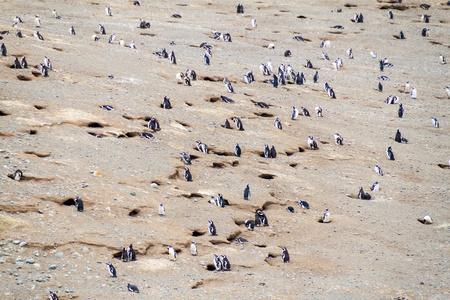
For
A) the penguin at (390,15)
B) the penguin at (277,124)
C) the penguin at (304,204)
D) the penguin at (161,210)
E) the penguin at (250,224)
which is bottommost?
the penguin at (304,204)

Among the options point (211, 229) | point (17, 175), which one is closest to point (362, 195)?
point (211, 229)

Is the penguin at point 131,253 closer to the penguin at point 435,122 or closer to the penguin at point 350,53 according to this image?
the penguin at point 435,122

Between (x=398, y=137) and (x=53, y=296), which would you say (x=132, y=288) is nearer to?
(x=53, y=296)

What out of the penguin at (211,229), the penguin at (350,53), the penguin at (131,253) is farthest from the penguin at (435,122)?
the penguin at (131,253)

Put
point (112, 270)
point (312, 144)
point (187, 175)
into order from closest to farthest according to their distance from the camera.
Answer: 1. point (112, 270)
2. point (187, 175)
3. point (312, 144)

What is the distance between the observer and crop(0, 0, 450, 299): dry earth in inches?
373

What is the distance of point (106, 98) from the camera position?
15898 millimetres

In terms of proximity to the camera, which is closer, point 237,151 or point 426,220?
point 426,220

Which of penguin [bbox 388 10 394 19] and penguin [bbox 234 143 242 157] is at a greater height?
penguin [bbox 388 10 394 19]

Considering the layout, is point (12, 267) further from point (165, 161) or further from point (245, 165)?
point (245, 165)

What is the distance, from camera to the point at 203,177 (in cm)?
1342

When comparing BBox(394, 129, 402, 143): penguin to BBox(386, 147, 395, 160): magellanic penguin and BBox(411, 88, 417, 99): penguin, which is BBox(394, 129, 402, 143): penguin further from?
BBox(411, 88, 417, 99): penguin

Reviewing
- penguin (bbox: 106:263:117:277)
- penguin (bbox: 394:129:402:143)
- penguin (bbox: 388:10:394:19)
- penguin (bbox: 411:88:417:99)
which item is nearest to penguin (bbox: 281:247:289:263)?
penguin (bbox: 106:263:117:277)

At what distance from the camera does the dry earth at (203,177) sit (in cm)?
948
